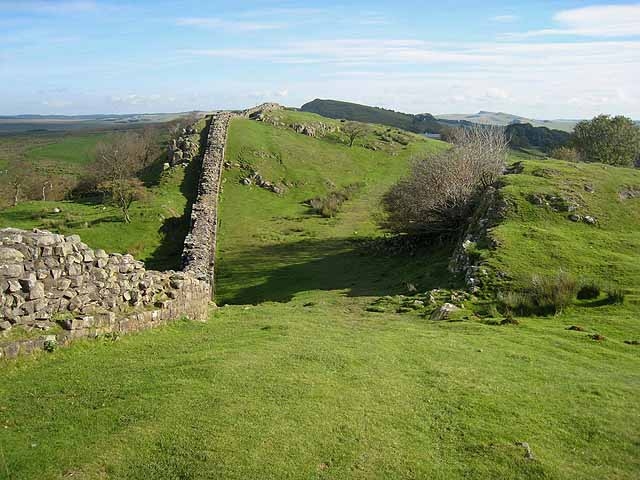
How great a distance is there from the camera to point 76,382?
38.4ft

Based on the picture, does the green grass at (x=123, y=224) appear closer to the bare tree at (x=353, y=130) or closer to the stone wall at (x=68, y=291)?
the stone wall at (x=68, y=291)

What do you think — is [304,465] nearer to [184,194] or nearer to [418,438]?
[418,438]

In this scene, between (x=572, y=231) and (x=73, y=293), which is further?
(x=572, y=231)

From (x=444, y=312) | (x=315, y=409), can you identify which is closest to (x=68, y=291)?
(x=315, y=409)

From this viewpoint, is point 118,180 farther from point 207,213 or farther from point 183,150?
point 183,150

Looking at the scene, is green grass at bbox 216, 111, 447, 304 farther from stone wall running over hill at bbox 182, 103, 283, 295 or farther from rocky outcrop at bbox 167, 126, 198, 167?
rocky outcrop at bbox 167, 126, 198, 167

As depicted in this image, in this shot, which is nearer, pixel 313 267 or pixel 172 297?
pixel 172 297

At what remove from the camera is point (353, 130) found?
284 feet

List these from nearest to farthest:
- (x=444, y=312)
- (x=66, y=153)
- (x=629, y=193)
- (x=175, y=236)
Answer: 1. (x=444, y=312)
2. (x=629, y=193)
3. (x=175, y=236)
4. (x=66, y=153)

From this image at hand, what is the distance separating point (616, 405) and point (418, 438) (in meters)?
4.89

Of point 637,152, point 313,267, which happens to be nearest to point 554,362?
point 313,267

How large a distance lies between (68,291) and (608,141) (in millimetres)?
72679

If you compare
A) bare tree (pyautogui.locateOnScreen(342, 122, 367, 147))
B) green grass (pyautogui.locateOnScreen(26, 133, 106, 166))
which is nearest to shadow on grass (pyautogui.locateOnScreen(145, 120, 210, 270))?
bare tree (pyautogui.locateOnScreen(342, 122, 367, 147))

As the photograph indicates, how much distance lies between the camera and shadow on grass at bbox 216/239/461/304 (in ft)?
92.4
